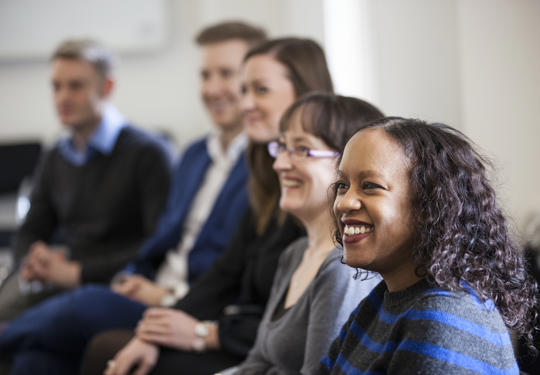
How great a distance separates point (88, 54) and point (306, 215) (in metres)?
1.93

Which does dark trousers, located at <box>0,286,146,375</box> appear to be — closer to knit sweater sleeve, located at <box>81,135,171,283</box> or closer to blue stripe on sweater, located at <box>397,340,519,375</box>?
knit sweater sleeve, located at <box>81,135,171,283</box>

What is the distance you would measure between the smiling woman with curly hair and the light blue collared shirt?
2.10m

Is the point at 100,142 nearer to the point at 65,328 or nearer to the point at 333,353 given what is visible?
the point at 65,328

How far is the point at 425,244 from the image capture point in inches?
37.2

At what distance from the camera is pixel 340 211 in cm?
102

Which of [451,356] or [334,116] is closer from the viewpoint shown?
[451,356]

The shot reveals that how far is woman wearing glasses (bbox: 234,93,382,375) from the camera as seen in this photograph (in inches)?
53.1

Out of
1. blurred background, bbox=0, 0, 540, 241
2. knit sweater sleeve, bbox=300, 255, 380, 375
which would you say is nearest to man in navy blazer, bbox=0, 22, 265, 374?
blurred background, bbox=0, 0, 540, 241

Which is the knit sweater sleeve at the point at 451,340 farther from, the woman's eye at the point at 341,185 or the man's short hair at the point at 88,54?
the man's short hair at the point at 88,54

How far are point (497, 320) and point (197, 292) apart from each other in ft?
4.05

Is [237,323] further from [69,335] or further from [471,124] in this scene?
[471,124]

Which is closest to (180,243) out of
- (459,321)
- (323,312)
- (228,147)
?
(228,147)

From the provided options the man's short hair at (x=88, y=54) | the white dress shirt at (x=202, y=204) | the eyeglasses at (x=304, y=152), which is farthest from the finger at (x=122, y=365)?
the man's short hair at (x=88, y=54)

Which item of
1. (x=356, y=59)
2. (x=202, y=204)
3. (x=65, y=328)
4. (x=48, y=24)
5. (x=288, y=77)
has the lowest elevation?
(x=65, y=328)
